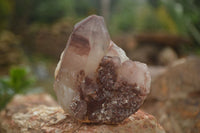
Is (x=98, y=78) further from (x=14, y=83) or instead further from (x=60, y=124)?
(x=14, y=83)

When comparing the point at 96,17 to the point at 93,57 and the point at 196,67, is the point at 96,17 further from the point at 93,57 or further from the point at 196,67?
the point at 196,67

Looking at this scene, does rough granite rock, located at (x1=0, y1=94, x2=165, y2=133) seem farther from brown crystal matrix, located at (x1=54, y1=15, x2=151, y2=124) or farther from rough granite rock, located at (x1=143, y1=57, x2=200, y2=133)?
rough granite rock, located at (x1=143, y1=57, x2=200, y2=133)

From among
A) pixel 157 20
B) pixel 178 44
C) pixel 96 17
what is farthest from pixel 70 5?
pixel 96 17

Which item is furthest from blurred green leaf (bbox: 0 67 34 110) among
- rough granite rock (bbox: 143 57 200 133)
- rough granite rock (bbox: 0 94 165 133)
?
rough granite rock (bbox: 143 57 200 133)

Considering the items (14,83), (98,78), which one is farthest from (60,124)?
(14,83)

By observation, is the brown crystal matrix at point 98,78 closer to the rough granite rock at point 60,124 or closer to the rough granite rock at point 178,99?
the rough granite rock at point 60,124

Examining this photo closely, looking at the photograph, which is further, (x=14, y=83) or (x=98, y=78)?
(x=14, y=83)
